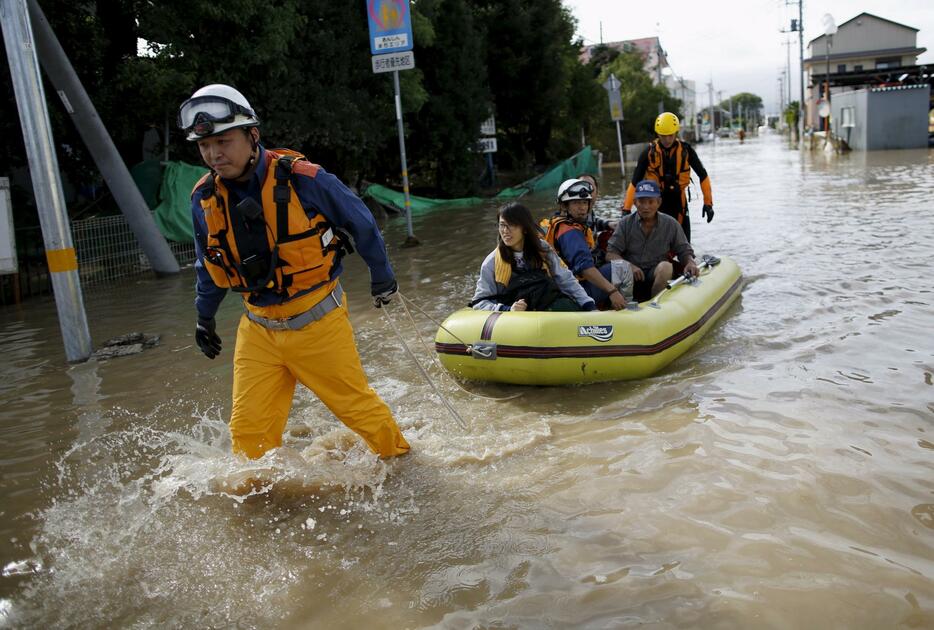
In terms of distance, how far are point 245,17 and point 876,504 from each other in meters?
12.2

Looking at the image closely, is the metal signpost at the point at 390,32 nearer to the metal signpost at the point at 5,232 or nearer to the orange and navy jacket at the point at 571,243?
the metal signpost at the point at 5,232

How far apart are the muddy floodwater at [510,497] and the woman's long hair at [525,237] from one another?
0.98 m

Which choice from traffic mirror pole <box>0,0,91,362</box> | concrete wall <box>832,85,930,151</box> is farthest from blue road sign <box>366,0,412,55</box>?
concrete wall <box>832,85,930,151</box>

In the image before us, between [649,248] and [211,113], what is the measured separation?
4.53m

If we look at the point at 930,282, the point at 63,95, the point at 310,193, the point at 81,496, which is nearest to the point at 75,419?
the point at 81,496

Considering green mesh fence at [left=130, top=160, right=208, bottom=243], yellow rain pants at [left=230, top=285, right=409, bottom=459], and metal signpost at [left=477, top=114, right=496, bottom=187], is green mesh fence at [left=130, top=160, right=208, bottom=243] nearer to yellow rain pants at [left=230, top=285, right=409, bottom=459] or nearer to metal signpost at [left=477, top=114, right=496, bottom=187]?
yellow rain pants at [left=230, top=285, right=409, bottom=459]

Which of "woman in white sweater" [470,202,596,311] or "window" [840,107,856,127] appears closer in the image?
"woman in white sweater" [470,202,596,311]

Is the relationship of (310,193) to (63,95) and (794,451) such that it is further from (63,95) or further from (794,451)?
(63,95)

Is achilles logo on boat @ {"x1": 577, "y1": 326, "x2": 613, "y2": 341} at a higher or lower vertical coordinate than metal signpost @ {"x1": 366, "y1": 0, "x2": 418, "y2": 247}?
lower

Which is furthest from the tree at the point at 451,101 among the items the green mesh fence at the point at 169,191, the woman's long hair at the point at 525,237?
the woman's long hair at the point at 525,237

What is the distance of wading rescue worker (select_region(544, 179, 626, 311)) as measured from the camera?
5977 mm

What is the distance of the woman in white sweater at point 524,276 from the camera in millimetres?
5688

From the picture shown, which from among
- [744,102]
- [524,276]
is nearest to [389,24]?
[524,276]

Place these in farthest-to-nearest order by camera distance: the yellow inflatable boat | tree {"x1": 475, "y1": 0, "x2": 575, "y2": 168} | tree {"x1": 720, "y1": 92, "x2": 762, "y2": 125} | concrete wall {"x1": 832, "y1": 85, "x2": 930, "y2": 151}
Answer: tree {"x1": 720, "y1": 92, "x2": 762, "y2": 125}
concrete wall {"x1": 832, "y1": 85, "x2": 930, "y2": 151}
tree {"x1": 475, "y1": 0, "x2": 575, "y2": 168}
the yellow inflatable boat
